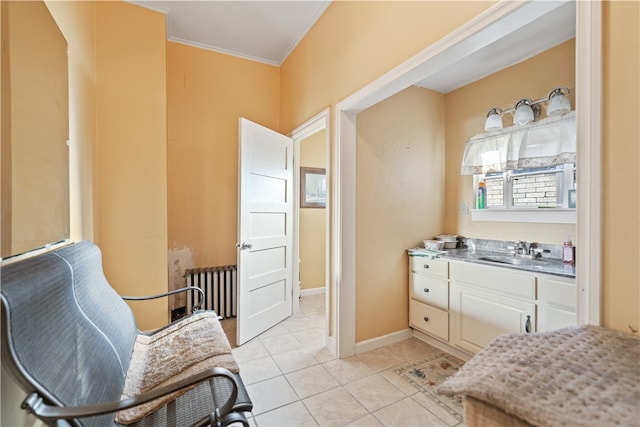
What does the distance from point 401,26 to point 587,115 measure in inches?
46.2

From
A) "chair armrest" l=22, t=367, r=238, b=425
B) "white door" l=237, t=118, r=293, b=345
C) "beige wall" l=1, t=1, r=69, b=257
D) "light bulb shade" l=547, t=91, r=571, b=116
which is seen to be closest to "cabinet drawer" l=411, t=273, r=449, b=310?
"white door" l=237, t=118, r=293, b=345

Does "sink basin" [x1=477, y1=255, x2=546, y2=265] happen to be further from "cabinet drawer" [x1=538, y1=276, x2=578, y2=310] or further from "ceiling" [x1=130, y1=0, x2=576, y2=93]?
"ceiling" [x1=130, y1=0, x2=576, y2=93]

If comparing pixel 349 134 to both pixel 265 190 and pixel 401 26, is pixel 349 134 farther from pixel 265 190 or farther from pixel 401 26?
pixel 265 190

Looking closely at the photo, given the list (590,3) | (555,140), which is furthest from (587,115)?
(555,140)

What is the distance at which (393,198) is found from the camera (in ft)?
8.57

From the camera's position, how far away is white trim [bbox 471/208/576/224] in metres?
2.22

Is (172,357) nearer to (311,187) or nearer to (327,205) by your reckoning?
(327,205)

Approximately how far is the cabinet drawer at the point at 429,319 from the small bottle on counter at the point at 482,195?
1.14 meters

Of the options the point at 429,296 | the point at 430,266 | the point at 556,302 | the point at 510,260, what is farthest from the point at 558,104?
the point at 429,296

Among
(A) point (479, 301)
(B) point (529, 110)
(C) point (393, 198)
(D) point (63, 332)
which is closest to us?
(D) point (63, 332)

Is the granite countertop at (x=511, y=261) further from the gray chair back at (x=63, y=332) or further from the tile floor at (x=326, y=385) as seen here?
the gray chair back at (x=63, y=332)

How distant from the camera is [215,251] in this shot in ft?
10.3

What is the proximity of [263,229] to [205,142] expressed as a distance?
47.1 inches

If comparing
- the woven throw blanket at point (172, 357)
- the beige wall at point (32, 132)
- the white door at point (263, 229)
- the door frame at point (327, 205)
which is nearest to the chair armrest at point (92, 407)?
the woven throw blanket at point (172, 357)
